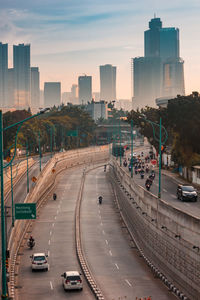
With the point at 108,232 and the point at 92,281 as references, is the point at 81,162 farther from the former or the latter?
the point at 92,281

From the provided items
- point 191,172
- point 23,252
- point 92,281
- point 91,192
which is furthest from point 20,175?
point 92,281

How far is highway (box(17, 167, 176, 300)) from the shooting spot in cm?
4231

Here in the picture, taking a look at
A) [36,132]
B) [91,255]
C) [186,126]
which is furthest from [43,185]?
[36,132]

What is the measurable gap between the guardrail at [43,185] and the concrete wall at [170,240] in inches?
479

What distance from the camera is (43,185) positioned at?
4104 inches

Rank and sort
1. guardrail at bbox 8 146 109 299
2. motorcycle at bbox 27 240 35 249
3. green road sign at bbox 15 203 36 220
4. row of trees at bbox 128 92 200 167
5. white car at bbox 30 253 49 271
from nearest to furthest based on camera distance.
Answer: green road sign at bbox 15 203 36 220 → white car at bbox 30 253 49 271 → guardrail at bbox 8 146 109 299 → motorcycle at bbox 27 240 35 249 → row of trees at bbox 128 92 200 167

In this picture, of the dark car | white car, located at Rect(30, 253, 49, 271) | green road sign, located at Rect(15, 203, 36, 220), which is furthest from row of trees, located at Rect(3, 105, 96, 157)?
green road sign, located at Rect(15, 203, 36, 220)

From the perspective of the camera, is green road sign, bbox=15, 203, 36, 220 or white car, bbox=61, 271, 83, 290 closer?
white car, bbox=61, 271, 83, 290

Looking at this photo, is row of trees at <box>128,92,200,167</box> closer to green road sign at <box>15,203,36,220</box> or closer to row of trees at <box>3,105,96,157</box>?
row of trees at <box>3,105,96,157</box>

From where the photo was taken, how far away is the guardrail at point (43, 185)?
5028cm

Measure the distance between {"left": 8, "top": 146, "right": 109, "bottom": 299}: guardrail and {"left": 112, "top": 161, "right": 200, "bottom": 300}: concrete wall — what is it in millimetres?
12162

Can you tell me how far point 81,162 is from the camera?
175250 millimetres

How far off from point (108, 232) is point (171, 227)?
28.5m

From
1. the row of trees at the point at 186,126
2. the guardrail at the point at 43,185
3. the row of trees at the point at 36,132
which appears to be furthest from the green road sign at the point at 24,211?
the row of trees at the point at 36,132
